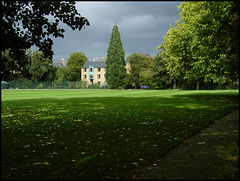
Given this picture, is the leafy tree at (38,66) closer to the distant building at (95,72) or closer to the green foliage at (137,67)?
the distant building at (95,72)

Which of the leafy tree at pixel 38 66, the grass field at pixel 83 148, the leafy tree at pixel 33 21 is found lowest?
the grass field at pixel 83 148

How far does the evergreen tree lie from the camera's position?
→ 76.2 metres

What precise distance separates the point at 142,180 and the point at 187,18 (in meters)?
30.7

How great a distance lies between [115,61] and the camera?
3012 inches

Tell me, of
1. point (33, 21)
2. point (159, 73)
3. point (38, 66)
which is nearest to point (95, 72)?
point (38, 66)

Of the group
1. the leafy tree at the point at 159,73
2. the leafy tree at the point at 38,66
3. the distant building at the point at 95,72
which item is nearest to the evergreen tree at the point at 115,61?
the leafy tree at the point at 159,73

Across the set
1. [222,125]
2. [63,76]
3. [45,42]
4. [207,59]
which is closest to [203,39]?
[207,59]

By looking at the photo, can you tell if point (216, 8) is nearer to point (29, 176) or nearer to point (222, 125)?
point (222, 125)

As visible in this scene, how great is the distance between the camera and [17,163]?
5348 mm

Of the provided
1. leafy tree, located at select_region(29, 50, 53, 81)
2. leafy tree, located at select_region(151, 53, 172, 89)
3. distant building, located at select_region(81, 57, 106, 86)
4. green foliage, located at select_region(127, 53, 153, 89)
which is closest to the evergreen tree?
green foliage, located at select_region(127, 53, 153, 89)

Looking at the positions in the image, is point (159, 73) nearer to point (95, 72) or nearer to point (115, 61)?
point (115, 61)

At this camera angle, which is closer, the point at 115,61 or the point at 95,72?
the point at 115,61

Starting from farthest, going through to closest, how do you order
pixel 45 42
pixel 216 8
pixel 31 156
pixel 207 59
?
1. pixel 207 59
2. pixel 216 8
3. pixel 45 42
4. pixel 31 156

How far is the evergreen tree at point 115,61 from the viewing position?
76188mm
